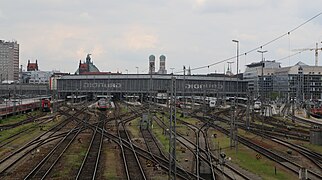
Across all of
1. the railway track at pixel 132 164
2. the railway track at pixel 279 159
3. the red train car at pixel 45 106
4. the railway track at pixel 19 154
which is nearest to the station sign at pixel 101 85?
the red train car at pixel 45 106

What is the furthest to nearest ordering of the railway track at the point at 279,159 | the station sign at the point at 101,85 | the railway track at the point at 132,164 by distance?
the station sign at the point at 101,85 < the railway track at the point at 279,159 < the railway track at the point at 132,164

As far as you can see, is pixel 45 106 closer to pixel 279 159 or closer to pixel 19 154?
pixel 19 154

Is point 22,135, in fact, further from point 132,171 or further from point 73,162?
point 132,171

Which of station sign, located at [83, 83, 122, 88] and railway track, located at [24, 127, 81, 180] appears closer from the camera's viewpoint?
railway track, located at [24, 127, 81, 180]

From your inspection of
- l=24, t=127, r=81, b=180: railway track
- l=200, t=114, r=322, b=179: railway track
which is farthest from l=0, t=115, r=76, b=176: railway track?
l=200, t=114, r=322, b=179: railway track

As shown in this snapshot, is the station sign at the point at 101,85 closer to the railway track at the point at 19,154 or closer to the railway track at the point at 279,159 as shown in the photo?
the railway track at the point at 19,154

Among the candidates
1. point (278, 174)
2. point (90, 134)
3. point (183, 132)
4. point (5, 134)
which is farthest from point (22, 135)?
point (278, 174)

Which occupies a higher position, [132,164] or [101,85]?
[101,85]

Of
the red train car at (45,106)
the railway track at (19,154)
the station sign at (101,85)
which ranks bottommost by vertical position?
the railway track at (19,154)

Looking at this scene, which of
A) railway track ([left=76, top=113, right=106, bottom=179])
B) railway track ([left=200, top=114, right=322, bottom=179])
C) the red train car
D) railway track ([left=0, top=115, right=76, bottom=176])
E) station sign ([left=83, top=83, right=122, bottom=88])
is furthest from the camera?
station sign ([left=83, top=83, right=122, bottom=88])

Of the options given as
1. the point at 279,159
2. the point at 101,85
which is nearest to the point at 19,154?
the point at 279,159

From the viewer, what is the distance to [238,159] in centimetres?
2400

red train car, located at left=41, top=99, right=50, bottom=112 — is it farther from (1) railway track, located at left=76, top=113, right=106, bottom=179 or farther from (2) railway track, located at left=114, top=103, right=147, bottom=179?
(2) railway track, located at left=114, top=103, right=147, bottom=179

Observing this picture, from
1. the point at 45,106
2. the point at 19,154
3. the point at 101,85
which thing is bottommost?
the point at 19,154
